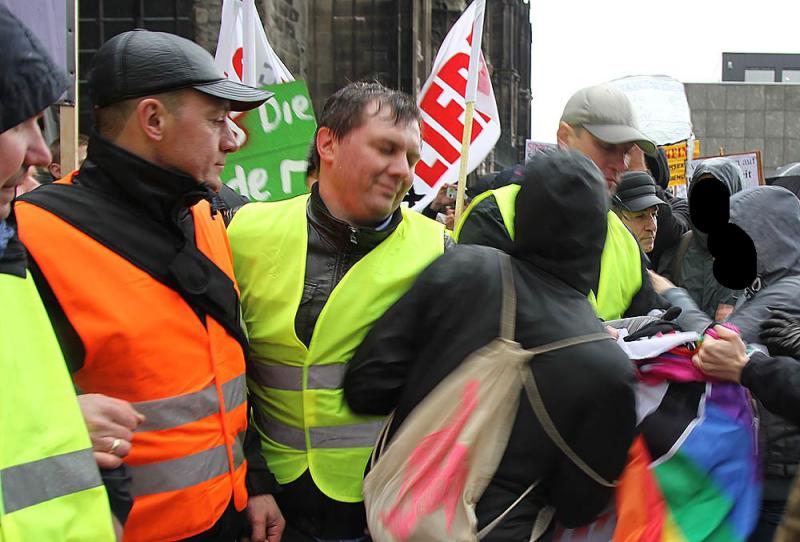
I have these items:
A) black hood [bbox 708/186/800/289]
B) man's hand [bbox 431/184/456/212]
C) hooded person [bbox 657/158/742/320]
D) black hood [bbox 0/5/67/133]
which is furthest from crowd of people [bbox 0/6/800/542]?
man's hand [bbox 431/184/456/212]

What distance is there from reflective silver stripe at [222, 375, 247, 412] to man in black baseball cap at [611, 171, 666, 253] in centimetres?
248

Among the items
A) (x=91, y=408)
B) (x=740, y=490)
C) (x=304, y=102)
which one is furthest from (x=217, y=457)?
(x=304, y=102)

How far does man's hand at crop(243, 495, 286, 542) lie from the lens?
2377 millimetres

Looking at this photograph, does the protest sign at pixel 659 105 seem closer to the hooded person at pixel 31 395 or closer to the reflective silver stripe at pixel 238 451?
the reflective silver stripe at pixel 238 451

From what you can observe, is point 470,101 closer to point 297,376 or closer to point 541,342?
point 297,376

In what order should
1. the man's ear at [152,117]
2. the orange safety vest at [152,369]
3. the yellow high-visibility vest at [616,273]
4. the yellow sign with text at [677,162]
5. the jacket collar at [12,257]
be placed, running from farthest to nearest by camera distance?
1. the yellow sign with text at [677,162]
2. the yellow high-visibility vest at [616,273]
3. the man's ear at [152,117]
4. the orange safety vest at [152,369]
5. the jacket collar at [12,257]

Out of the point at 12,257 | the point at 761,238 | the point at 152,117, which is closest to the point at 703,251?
the point at 761,238

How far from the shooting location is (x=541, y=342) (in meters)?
2.09

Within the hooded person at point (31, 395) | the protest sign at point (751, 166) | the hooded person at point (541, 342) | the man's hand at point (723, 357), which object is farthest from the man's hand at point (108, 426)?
the protest sign at point (751, 166)

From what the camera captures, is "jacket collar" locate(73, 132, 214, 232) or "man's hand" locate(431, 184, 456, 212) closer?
"jacket collar" locate(73, 132, 214, 232)

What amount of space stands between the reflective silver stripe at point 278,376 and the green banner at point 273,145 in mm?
2919

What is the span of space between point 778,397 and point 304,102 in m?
3.64

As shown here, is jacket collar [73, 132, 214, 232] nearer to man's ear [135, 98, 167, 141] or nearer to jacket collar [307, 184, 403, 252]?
man's ear [135, 98, 167, 141]

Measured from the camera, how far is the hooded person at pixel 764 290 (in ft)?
8.50
